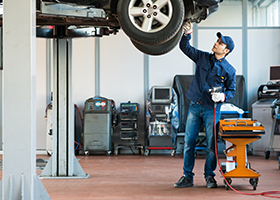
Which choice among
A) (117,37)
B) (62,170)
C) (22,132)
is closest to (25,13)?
(22,132)

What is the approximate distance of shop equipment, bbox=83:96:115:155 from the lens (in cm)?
834

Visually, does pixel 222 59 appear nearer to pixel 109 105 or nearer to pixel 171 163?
pixel 171 163

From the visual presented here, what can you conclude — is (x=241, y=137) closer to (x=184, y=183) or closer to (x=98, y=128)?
(x=184, y=183)

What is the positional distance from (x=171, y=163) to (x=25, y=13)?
4605 millimetres

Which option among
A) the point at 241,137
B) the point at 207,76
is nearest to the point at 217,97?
the point at 207,76

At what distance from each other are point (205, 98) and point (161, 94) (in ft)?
13.2

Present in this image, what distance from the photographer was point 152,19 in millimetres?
3816

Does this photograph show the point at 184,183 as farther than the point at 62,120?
No

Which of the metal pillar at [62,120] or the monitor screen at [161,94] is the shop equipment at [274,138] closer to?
the monitor screen at [161,94]

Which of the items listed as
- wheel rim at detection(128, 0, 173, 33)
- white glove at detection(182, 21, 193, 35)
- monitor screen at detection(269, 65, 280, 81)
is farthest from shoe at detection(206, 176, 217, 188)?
monitor screen at detection(269, 65, 280, 81)

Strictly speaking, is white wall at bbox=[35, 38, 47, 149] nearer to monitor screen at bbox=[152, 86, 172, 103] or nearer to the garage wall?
the garage wall

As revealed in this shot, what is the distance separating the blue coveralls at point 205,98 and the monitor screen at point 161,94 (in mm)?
3823

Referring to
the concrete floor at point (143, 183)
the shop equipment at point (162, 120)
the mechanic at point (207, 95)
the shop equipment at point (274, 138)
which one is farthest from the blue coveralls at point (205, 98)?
the shop equipment at point (162, 120)

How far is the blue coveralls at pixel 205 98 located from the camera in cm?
441
